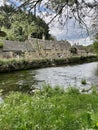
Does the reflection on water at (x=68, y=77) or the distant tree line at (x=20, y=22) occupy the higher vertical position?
the distant tree line at (x=20, y=22)

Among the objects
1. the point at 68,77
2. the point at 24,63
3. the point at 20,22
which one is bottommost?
the point at 24,63

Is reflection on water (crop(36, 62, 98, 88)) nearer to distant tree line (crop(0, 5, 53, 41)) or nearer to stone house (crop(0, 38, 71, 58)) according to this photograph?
distant tree line (crop(0, 5, 53, 41))

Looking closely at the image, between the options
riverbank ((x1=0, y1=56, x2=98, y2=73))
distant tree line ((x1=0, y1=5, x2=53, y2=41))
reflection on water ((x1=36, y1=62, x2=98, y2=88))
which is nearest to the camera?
distant tree line ((x1=0, y1=5, x2=53, y2=41))

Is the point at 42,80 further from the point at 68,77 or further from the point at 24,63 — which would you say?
the point at 24,63

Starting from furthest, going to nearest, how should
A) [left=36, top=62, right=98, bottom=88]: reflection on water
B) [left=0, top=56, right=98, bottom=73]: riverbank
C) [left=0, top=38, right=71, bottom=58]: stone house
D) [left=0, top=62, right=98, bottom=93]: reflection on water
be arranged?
[left=0, top=38, right=71, bottom=58]: stone house < [left=0, top=56, right=98, bottom=73]: riverbank < [left=36, top=62, right=98, bottom=88]: reflection on water < [left=0, top=62, right=98, bottom=93]: reflection on water

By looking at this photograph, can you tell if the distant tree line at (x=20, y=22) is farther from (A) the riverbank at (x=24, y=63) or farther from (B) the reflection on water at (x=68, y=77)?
(A) the riverbank at (x=24, y=63)

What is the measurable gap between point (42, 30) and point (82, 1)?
1902 mm

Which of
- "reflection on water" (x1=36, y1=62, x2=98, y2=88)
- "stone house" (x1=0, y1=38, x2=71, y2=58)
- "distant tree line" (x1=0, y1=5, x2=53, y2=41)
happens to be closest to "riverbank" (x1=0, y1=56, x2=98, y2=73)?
"stone house" (x1=0, y1=38, x2=71, y2=58)

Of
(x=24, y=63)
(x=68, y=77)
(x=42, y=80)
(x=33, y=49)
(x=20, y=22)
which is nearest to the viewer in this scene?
(x=20, y=22)

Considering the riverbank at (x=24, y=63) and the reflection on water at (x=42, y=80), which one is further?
the riverbank at (x=24, y=63)

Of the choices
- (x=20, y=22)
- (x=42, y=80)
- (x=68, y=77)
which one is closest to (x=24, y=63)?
(x=68, y=77)

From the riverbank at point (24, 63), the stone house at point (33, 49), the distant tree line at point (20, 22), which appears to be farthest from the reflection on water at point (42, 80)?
the stone house at point (33, 49)

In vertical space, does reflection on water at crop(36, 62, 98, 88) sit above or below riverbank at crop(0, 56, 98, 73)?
above

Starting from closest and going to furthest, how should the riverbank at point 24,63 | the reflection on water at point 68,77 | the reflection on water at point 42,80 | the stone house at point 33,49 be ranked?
1. the reflection on water at point 42,80
2. the reflection on water at point 68,77
3. the riverbank at point 24,63
4. the stone house at point 33,49
